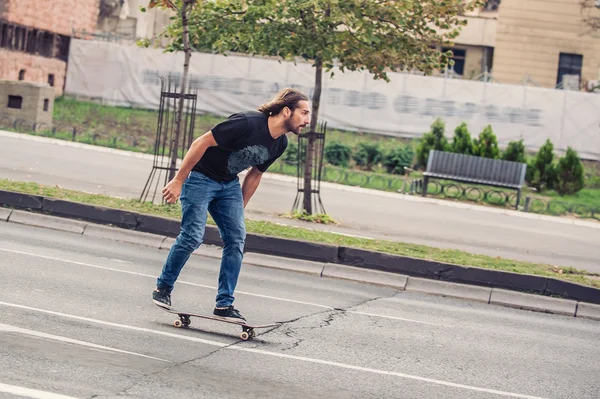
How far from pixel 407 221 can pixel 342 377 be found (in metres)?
12.2

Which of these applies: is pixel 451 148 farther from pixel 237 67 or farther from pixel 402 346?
pixel 402 346

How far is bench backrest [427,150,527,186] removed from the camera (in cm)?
2447

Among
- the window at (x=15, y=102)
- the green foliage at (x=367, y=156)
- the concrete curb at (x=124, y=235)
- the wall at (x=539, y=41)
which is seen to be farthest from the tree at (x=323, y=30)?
the wall at (x=539, y=41)

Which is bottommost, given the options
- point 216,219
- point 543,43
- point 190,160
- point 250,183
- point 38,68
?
point 216,219

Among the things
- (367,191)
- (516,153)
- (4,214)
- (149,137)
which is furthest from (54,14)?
(4,214)

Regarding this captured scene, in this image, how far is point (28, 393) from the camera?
17.6 ft

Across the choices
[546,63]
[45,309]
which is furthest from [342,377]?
[546,63]

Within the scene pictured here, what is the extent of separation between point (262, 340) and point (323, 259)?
17.1 ft

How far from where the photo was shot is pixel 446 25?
57.1 feet

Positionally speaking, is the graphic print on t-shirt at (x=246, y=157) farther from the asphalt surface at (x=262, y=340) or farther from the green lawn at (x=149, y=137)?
the green lawn at (x=149, y=137)

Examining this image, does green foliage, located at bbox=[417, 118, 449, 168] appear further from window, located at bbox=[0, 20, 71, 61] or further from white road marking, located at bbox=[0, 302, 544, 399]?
white road marking, located at bbox=[0, 302, 544, 399]

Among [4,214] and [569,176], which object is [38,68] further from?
[4,214]

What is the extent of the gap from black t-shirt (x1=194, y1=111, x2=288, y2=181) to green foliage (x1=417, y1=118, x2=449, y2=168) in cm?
2059

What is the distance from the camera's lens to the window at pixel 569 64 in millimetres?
43531
